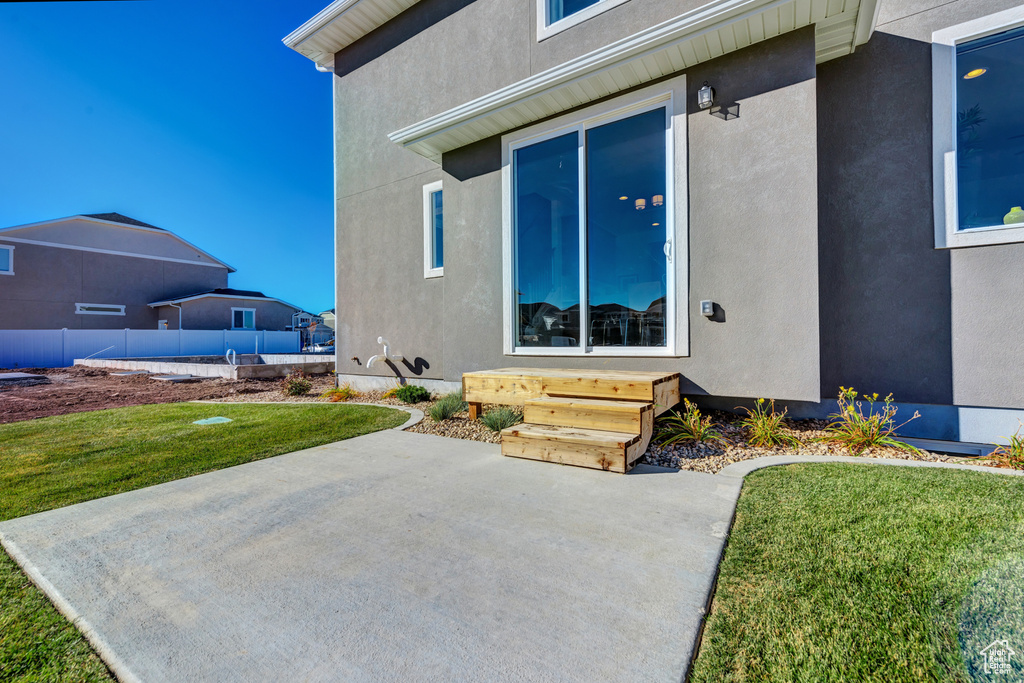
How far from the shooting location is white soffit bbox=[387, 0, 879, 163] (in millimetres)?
3572

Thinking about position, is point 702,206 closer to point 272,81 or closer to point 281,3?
point 281,3

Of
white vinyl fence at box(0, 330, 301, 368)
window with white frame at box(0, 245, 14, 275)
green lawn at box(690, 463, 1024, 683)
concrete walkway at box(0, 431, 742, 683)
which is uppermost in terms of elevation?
window with white frame at box(0, 245, 14, 275)

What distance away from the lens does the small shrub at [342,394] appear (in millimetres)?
7250

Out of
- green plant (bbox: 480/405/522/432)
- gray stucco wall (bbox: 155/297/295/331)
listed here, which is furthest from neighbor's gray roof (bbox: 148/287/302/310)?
green plant (bbox: 480/405/522/432)

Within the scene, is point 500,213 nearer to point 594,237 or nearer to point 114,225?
point 594,237

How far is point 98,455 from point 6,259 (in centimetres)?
2327

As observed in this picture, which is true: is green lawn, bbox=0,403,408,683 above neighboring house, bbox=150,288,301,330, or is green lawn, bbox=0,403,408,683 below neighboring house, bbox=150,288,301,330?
below

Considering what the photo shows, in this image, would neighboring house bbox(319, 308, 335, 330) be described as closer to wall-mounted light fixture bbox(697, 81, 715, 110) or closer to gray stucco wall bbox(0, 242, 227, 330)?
gray stucco wall bbox(0, 242, 227, 330)

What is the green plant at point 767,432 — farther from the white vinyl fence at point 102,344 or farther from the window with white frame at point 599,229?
the white vinyl fence at point 102,344

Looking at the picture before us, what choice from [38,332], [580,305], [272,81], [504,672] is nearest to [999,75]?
[580,305]

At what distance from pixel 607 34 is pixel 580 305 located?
10.0ft

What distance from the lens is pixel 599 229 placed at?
4.73m

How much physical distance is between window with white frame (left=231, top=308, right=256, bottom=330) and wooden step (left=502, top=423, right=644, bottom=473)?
25.9 m

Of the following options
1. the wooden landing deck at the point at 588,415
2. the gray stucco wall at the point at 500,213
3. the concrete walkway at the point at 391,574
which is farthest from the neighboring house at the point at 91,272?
the wooden landing deck at the point at 588,415
